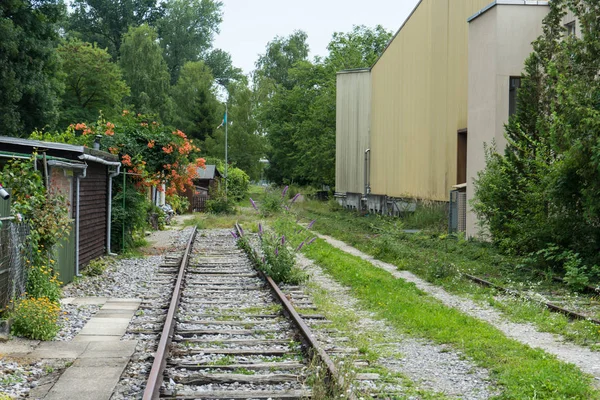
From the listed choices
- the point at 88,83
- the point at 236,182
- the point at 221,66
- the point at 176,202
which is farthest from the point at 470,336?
the point at 221,66

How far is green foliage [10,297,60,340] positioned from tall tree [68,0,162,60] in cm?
7287

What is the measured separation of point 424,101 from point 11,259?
25.6 metres

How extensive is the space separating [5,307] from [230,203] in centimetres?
3537

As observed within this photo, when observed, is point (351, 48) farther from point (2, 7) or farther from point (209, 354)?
point (209, 354)

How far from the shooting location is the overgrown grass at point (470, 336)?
6.61m

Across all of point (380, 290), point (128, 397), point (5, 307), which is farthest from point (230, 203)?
point (128, 397)

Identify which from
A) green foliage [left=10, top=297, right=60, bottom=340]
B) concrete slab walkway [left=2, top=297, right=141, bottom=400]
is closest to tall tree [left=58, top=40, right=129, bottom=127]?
concrete slab walkway [left=2, top=297, right=141, bottom=400]

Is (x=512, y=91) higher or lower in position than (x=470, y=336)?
higher

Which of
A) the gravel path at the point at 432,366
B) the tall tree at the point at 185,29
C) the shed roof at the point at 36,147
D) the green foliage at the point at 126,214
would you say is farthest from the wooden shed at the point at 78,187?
the tall tree at the point at 185,29

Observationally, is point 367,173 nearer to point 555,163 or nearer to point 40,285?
point 555,163

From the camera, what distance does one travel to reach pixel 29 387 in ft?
22.1

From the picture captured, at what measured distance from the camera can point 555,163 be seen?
15.5 m

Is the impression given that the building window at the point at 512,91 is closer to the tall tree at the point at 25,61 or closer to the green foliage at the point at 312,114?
the tall tree at the point at 25,61

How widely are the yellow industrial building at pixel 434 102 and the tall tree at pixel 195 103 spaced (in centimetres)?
3190
